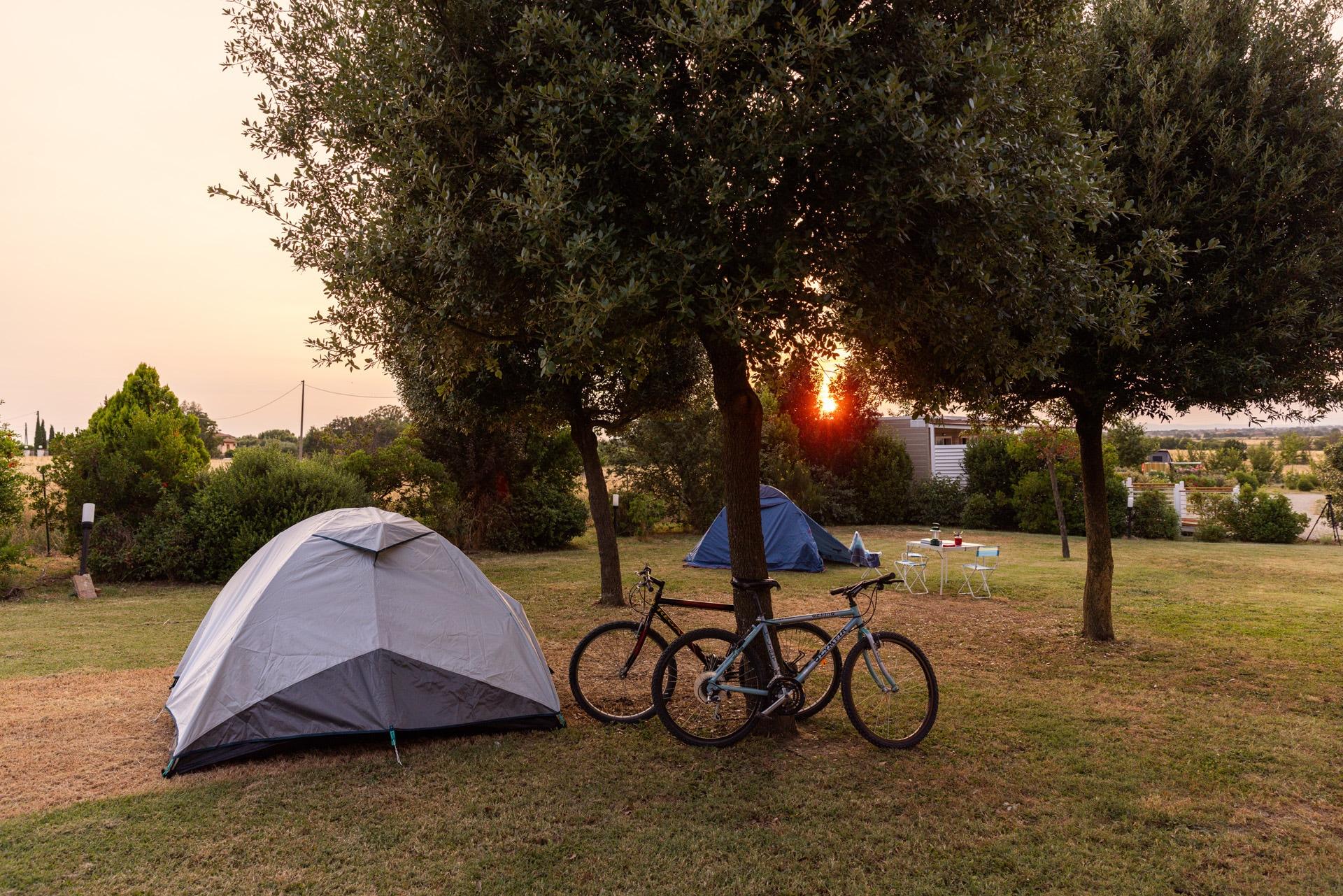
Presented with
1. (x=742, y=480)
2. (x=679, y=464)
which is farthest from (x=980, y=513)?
(x=742, y=480)

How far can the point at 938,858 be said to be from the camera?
3.69 m

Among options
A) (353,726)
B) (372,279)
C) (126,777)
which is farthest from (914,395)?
(126,777)

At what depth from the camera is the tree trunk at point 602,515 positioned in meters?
10.6

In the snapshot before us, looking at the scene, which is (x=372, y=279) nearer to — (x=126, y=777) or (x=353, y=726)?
(x=353, y=726)

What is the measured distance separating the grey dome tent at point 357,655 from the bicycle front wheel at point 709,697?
822 millimetres

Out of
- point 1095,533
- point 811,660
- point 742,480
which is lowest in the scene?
Answer: point 811,660

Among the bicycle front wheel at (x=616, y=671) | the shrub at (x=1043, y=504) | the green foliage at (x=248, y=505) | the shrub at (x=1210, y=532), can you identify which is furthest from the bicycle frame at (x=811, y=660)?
the shrub at (x=1210, y=532)

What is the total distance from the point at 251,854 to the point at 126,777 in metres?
1.51

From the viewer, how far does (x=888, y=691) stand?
5.16m

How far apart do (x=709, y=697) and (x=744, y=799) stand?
0.86 meters

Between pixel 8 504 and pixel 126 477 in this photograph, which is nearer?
pixel 8 504

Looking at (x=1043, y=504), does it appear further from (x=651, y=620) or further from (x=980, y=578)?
(x=651, y=620)

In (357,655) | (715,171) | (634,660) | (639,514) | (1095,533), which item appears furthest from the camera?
(639,514)

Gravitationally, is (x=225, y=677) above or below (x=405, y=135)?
below
